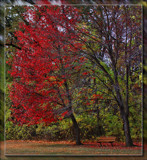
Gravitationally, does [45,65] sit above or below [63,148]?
above

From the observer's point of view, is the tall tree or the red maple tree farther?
the tall tree

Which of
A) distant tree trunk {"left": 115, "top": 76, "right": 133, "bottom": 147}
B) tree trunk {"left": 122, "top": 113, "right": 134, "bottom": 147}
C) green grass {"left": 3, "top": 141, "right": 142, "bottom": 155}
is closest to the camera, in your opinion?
green grass {"left": 3, "top": 141, "right": 142, "bottom": 155}

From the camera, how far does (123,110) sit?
18.4 feet

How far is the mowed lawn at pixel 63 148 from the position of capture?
494cm

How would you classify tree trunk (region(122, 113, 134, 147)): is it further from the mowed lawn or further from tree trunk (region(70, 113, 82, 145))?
tree trunk (region(70, 113, 82, 145))

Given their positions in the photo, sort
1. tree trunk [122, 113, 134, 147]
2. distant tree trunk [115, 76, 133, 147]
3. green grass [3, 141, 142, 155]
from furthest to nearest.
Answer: distant tree trunk [115, 76, 133, 147] < tree trunk [122, 113, 134, 147] < green grass [3, 141, 142, 155]

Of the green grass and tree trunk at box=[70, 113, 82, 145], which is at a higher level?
tree trunk at box=[70, 113, 82, 145]

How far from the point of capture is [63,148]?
5.11m

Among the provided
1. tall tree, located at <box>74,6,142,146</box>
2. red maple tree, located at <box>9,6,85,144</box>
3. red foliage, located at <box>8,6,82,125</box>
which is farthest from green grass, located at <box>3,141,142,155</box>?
tall tree, located at <box>74,6,142,146</box>

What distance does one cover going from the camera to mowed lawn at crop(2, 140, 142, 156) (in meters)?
4.94

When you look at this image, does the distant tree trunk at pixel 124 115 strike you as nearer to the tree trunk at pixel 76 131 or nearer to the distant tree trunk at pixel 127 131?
the distant tree trunk at pixel 127 131

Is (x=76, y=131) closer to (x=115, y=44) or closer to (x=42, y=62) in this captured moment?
(x=42, y=62)

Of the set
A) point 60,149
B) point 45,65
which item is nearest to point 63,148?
point 60,149

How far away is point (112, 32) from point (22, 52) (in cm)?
223
